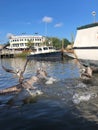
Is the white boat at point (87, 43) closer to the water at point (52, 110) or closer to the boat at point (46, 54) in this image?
the water at point (52, 110)

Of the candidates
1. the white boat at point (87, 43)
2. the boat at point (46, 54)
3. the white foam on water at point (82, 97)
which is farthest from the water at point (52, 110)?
the boat at point (46, 54)

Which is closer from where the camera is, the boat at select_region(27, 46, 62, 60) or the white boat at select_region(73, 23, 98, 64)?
the white boat at select_region(73, 23, 98, 64)

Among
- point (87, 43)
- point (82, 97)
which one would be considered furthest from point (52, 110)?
point (87, 43)

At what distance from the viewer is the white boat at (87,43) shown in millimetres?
27533

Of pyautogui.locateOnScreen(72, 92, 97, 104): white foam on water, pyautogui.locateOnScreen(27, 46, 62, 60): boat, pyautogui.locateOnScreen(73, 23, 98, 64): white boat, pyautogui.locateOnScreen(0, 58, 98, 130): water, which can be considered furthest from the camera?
pyautogui.locateOnScreen(27, 46, 62, 60): boat

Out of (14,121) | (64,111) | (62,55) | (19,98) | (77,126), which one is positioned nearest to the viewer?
(77,126)

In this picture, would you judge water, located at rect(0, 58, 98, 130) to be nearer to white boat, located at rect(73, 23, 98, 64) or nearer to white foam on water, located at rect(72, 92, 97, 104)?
white foam on water, located at rect(72, 92, 97, 104)

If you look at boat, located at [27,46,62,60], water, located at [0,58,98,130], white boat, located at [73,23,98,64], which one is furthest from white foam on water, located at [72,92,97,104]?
boat, located at [27,46,62,60]

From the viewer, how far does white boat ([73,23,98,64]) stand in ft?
90.3

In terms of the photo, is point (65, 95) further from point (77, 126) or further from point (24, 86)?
point (77, 126)

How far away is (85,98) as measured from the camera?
17297 mm

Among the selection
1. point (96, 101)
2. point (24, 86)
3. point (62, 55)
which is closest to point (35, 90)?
point (24, 86)

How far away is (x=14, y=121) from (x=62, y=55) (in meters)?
67.0

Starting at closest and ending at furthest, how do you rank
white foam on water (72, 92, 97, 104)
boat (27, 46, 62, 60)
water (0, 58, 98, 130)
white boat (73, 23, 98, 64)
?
water (0, 58, 98, 130) → white foam on water (72, 92, 97, 104) → white boat (73, 23, 98, 64) → boat (27, 46, 62, 60)
